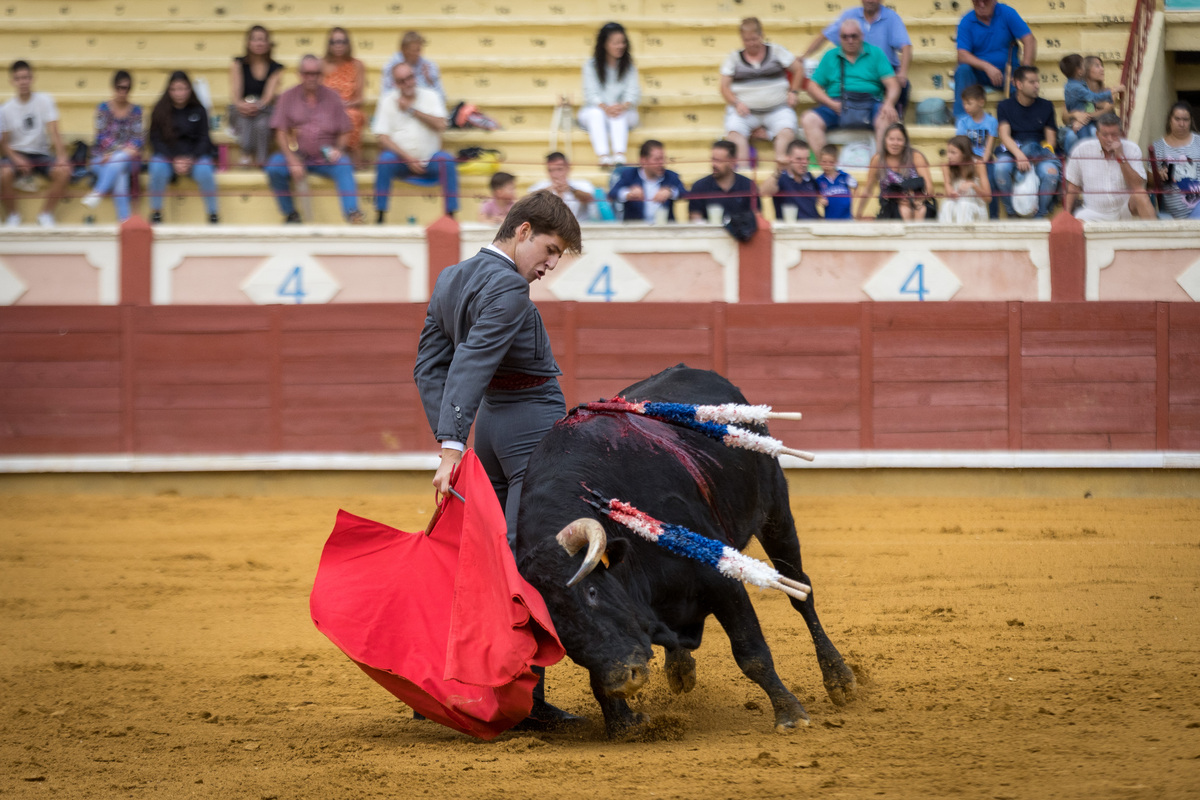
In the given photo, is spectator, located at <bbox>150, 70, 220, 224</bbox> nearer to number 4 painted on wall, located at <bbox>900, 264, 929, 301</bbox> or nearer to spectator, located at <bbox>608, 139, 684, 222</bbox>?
spectator, located at <bbox>608, 139, 684, 222</bbox>

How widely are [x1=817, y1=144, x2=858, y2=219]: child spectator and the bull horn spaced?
5449 mm

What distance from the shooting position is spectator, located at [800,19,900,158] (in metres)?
8.55

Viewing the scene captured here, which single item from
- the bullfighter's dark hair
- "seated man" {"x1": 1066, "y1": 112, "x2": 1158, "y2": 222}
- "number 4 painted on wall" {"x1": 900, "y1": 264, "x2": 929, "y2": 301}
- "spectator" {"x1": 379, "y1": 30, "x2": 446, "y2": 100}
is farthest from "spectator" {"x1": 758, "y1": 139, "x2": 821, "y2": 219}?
the bullfighter's dark hair

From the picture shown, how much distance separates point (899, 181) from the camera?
7.86 m

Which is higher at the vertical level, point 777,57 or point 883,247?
point 777,57

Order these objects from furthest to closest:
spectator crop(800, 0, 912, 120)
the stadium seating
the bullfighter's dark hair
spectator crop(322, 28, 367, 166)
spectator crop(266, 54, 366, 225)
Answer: the stadium seating → spectator crop(322, 28, 367, 166) → spectator crop(800, 0, 912, 120) → spectator crop(266, 54, 366, 225) → the bullfighter's dark hair

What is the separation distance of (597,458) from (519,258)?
554mm

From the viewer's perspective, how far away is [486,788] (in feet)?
8.55

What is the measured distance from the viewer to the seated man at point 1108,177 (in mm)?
7586

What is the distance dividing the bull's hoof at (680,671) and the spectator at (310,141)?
5.44 meters

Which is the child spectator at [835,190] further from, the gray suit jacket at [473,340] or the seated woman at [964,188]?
the gray suit jacket at [473,340]

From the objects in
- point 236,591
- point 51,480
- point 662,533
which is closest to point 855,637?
point 662,533

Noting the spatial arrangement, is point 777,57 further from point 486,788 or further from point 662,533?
point 486,788

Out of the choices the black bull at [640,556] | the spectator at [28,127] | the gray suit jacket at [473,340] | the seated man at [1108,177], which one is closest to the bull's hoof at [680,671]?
the black bull at [640,556]
